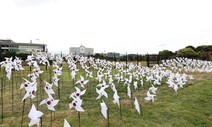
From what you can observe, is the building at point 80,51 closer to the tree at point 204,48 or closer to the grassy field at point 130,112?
the grassy field at point 130,112

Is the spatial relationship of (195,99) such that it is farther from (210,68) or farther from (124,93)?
(210,68)

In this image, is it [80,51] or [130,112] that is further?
[80,51]

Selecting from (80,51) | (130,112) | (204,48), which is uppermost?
(204,48)

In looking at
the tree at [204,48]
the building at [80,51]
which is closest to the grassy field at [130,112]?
A: the building at [80,51]

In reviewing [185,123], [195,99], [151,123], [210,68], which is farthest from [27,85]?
[210,68]

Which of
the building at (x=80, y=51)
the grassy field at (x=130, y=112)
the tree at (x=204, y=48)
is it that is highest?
the tree at (x=204, y=48)

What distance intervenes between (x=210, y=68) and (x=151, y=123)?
47.3 ft

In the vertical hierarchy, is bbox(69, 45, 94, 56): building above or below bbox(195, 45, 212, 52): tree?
below

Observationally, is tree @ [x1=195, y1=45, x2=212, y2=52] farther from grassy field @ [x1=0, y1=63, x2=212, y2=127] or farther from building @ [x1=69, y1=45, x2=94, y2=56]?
grassy field @ [x1=0, y1=63, x2=212, y2=127]

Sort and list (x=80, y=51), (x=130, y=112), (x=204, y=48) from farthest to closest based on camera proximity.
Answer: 1. (x=204, y=48)
2. (x=80, y=51)
3. (x=130, y=112)

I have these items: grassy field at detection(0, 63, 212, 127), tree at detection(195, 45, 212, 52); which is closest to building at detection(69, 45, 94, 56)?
grassy field at detection(0, 63, 212, 127)

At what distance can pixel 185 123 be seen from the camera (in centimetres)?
772

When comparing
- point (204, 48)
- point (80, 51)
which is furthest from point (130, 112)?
point (204, 48)

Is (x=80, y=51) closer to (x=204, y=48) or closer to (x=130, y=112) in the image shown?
(x=130, y=112)
